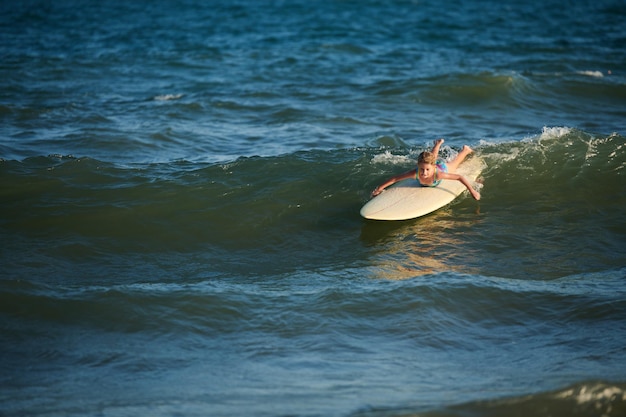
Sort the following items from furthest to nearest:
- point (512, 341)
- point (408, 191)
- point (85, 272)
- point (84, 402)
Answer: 1. point (408, 191)
2. point (85, 272)
3. point (512, 341)
4. point (84, 402)

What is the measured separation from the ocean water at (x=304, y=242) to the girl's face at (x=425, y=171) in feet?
1.65

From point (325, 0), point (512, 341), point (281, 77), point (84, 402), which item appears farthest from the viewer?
point (325, 0)

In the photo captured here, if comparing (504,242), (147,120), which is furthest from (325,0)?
(504,242)

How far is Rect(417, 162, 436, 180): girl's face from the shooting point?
894cm

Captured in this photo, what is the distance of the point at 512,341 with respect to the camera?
19.3 feet

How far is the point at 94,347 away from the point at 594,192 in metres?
6.94

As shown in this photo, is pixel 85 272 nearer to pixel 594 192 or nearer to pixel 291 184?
pixel 291 184

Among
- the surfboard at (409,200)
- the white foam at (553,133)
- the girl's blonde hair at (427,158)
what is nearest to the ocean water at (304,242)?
the white foam at (553,133)

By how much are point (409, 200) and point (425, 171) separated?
0.43m

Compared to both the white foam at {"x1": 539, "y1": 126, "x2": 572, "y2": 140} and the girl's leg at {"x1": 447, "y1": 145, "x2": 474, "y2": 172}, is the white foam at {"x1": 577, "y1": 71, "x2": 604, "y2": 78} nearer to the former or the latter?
the white foam at {"x1": 539, "y1": 126, "x2": 572, "y2": 140}

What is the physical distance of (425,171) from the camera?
29.5 feet

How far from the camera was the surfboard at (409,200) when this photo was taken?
8.66 m

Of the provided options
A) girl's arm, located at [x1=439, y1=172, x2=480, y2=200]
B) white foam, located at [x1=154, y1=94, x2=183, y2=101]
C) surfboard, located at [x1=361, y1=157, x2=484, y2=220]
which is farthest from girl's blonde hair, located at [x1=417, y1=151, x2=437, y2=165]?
white foam, located at [x1=154, y1=94, x2=183, y2=101]

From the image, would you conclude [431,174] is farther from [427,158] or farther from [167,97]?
[167,97]
